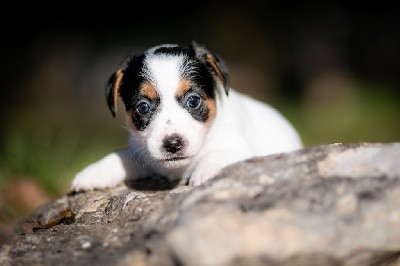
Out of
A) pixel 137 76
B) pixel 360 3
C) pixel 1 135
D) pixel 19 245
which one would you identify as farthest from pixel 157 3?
pixel 19 245

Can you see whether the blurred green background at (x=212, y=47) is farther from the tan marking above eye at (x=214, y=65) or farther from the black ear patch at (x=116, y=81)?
the tan marking above eye at (x=214, y=65)

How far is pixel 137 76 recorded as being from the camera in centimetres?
470

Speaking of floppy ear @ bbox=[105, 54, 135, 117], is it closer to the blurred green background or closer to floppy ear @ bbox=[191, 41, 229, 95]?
floppy ear @ bbox=[191, 41, 229, 95]

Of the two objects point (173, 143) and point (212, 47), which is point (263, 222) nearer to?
point (173, 143)

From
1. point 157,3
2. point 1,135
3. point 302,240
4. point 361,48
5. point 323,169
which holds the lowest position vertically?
point 302,240

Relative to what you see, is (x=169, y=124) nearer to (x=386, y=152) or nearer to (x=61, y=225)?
(x=61, y=225)

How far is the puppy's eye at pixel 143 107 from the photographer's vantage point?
4.59 meters

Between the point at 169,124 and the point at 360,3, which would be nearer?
the point at 169,124

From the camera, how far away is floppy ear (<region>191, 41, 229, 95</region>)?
480 centimetres

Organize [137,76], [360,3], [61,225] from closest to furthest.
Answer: [61,225] < [137,76] < [360,3]

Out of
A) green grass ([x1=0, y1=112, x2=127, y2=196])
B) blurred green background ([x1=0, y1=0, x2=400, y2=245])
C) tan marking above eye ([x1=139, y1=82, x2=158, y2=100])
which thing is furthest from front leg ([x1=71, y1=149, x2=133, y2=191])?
blurred green background ([x1=0, y1=0, x2=400, y2=245])

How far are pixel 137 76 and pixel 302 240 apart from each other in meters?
2.29

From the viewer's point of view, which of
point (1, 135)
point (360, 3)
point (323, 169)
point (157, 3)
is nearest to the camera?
point (323, 169)

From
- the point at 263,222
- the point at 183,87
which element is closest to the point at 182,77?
the point at 183,87
